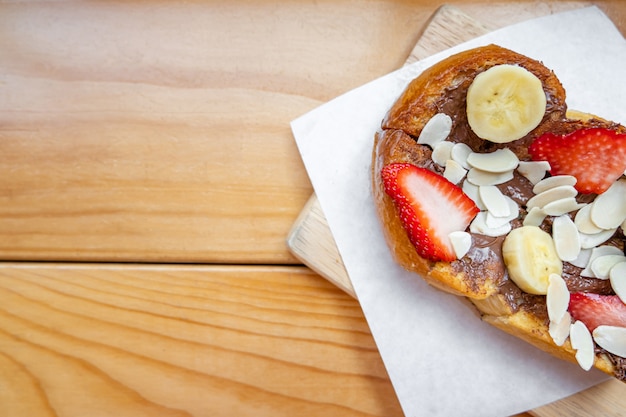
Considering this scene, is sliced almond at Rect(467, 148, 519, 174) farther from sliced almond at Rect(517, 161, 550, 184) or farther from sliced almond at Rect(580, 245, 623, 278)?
sliced almond at Rect(580, 245, 623, 278)

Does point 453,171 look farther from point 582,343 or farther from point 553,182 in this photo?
point 582,343

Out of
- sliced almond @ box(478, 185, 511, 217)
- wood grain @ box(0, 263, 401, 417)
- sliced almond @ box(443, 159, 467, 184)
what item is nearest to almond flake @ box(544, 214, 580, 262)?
sliced almond @ box(478, 185, 511, 217)

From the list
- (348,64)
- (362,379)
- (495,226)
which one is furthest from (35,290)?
(495,226)

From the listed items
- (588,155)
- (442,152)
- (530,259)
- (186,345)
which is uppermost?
(588,155)

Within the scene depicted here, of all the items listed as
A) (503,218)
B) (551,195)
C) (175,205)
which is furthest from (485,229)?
(175,205)

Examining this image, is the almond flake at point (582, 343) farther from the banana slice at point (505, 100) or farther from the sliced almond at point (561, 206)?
the banana slice at point (505, 100)

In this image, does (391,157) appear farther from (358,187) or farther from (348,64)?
(348,64)

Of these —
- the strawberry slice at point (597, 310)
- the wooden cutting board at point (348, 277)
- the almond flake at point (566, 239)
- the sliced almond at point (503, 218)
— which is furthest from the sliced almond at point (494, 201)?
the wooden cutting board at point (348, 277)

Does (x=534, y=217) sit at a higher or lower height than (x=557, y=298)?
higher
